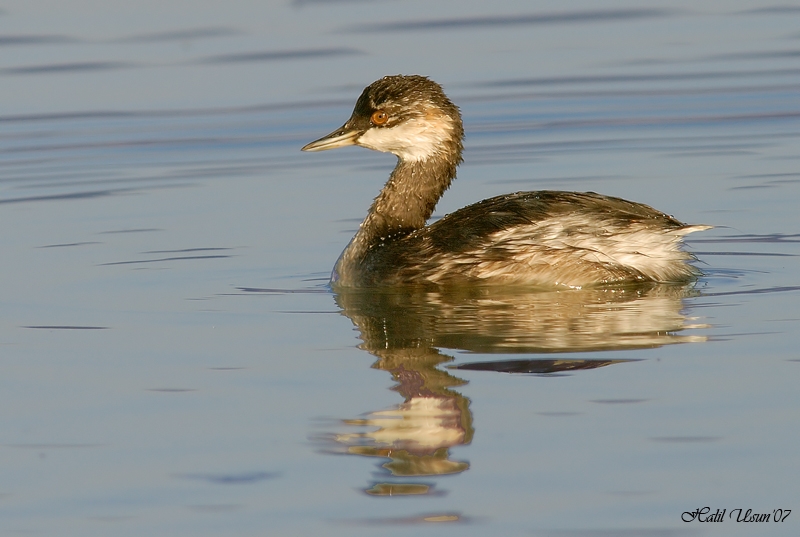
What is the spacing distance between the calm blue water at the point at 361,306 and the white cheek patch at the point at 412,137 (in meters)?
0.76

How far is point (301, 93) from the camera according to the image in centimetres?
1404

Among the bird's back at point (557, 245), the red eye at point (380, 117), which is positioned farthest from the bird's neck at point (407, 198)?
the bird's back at point (557, 245)

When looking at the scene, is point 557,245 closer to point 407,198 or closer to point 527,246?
point 527,246

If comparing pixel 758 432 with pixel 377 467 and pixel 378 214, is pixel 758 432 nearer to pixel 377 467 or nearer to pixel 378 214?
pixel 377 467

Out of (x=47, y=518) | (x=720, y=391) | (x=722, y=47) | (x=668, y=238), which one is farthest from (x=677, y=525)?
(x=722, y=47)

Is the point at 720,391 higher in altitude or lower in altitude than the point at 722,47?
lower

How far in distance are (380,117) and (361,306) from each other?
1438mm

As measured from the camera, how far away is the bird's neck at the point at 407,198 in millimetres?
8977

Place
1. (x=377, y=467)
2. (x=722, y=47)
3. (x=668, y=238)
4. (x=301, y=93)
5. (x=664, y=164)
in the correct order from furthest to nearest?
1. (x=722, y=47)
2. (x=301, y=93)
3. (x=664, y=164)
4. (x=668, y=238)
5. (x=377, y=467)

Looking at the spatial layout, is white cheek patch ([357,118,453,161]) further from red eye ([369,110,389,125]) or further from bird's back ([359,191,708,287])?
bird's back ([359,191,708,287])

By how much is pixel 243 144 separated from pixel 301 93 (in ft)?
3.64

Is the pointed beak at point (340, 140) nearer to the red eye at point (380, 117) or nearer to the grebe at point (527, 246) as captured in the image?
the red eye at point (380, 117)

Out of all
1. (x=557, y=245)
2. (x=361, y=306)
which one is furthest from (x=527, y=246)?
(x=361, y=306)

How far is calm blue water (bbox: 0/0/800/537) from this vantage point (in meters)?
4.96
